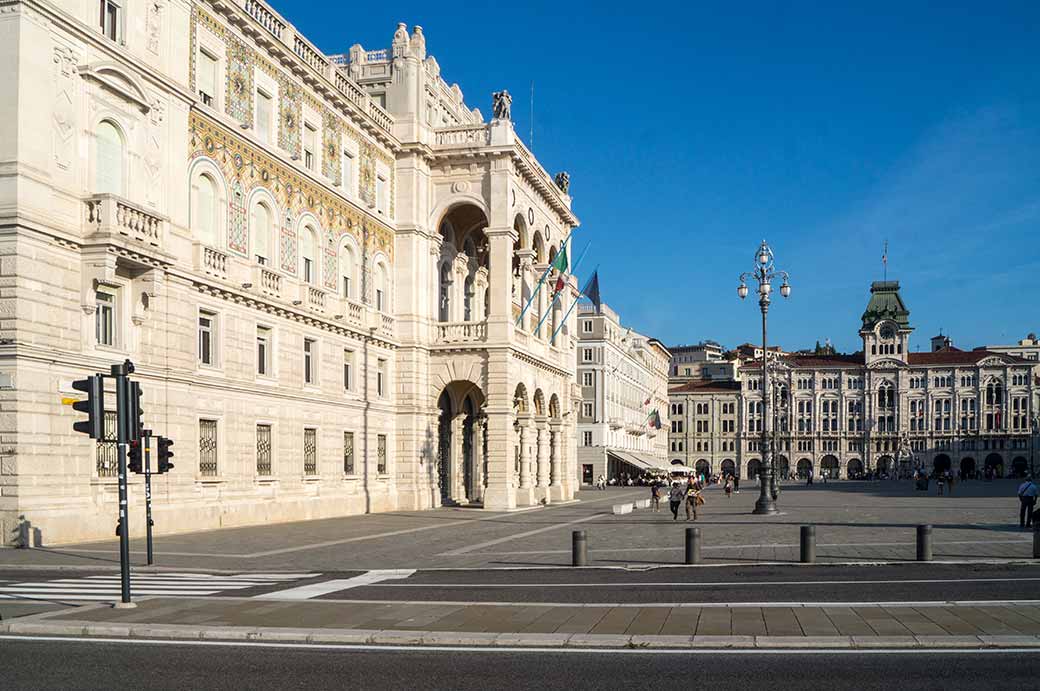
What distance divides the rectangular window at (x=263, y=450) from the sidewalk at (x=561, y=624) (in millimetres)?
21968

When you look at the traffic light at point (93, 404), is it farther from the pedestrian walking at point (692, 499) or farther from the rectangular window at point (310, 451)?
the pedestrian walking at point (692, 499)

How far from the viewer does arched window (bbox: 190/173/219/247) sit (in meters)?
34.6

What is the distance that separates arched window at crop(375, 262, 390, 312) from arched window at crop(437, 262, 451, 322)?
6038mm

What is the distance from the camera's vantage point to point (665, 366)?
588 ft

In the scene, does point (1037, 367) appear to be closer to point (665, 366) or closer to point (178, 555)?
point (665, 366)

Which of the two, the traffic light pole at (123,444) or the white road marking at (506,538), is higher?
the traffic light pole at (123,444)

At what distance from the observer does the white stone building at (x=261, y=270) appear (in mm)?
27203

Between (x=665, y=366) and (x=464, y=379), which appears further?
(x=665, y=366)

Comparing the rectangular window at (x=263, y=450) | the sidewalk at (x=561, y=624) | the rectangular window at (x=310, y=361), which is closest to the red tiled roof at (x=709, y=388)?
the rectangular window at (x=310, y=361)

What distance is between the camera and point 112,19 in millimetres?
30562

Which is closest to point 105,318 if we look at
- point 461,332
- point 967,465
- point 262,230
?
point 262,230

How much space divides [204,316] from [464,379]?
1814cm

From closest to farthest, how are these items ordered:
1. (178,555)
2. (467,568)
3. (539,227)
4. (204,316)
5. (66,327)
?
(467,568), (178,555), (66,327), (204,316), (539,227)

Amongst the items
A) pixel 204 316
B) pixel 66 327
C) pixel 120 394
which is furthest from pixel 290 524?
pixel 120 394
